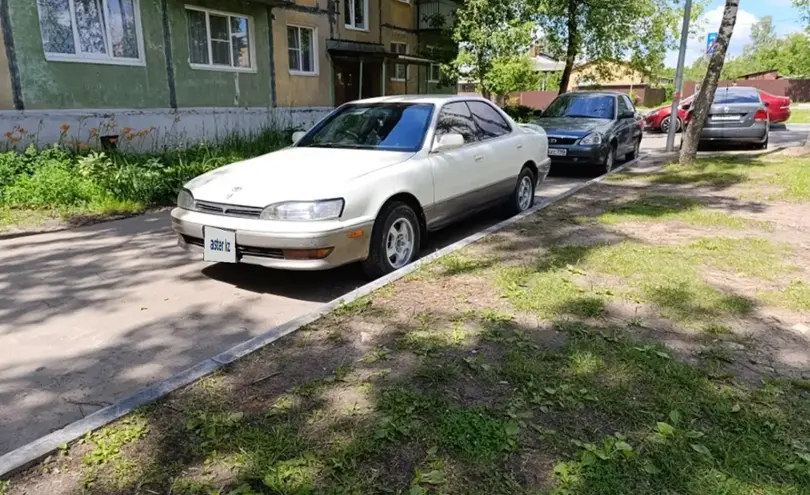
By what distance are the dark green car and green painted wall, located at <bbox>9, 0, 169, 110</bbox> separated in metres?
8.64

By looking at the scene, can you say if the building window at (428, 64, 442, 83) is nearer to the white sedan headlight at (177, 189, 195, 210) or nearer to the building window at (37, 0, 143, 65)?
the building window at (37, 0, 143, 65)

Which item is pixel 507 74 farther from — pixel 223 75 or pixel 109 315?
pixel 109 315

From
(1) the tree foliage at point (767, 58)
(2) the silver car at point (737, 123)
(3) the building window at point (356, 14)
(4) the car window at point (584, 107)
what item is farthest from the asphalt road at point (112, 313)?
(1) the tree foliage at point (767, 58)

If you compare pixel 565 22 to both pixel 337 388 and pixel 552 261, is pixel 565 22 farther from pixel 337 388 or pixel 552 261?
pixel 337 388

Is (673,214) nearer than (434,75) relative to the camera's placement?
Yes

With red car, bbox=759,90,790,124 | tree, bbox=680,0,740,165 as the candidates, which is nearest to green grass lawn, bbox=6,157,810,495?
tree, bbox=680,0,740,165

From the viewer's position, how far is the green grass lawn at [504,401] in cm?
230

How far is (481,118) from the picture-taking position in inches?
260

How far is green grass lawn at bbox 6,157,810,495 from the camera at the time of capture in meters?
2.30

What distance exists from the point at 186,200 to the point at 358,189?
1.57 meters

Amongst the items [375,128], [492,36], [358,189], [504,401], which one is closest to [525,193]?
[375,128]

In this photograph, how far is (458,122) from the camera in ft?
19.9

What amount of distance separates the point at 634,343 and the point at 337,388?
1814 millimetres

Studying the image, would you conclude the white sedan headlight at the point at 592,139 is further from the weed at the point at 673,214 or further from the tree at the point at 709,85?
the weed at the point at 673,214
